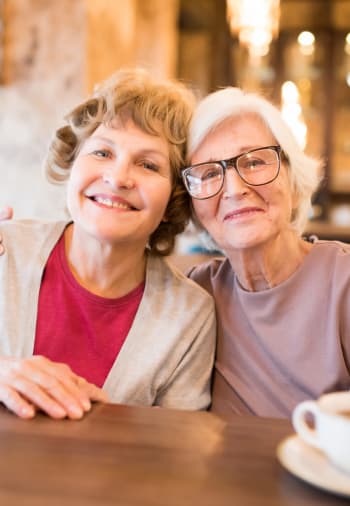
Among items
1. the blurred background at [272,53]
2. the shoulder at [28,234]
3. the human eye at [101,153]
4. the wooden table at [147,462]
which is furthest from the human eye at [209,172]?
the blurred background at [272,53]

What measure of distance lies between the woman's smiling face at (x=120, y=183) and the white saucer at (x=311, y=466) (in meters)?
0.73

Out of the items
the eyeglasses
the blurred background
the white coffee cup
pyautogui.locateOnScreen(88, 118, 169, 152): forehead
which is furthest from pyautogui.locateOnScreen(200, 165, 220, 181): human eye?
the blurred background

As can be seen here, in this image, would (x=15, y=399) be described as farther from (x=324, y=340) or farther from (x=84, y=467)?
(x=324, y=340)

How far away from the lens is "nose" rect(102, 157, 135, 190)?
141 centimetres

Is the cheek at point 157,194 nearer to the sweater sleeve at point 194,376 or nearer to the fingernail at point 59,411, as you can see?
the sweater sleeve at point 194,376

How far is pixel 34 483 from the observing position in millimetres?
708

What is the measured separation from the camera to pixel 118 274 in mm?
1524

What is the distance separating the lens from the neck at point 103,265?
1498mm

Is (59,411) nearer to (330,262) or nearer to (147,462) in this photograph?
(147,462)

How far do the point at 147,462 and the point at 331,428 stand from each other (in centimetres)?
22

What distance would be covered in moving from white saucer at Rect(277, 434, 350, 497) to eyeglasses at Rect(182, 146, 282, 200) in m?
0.72

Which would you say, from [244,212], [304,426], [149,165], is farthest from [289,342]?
[304,426]

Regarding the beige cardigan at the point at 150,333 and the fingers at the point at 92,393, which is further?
the beige cardigan at the point at 150,333

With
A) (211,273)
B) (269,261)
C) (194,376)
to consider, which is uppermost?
(269,261)
